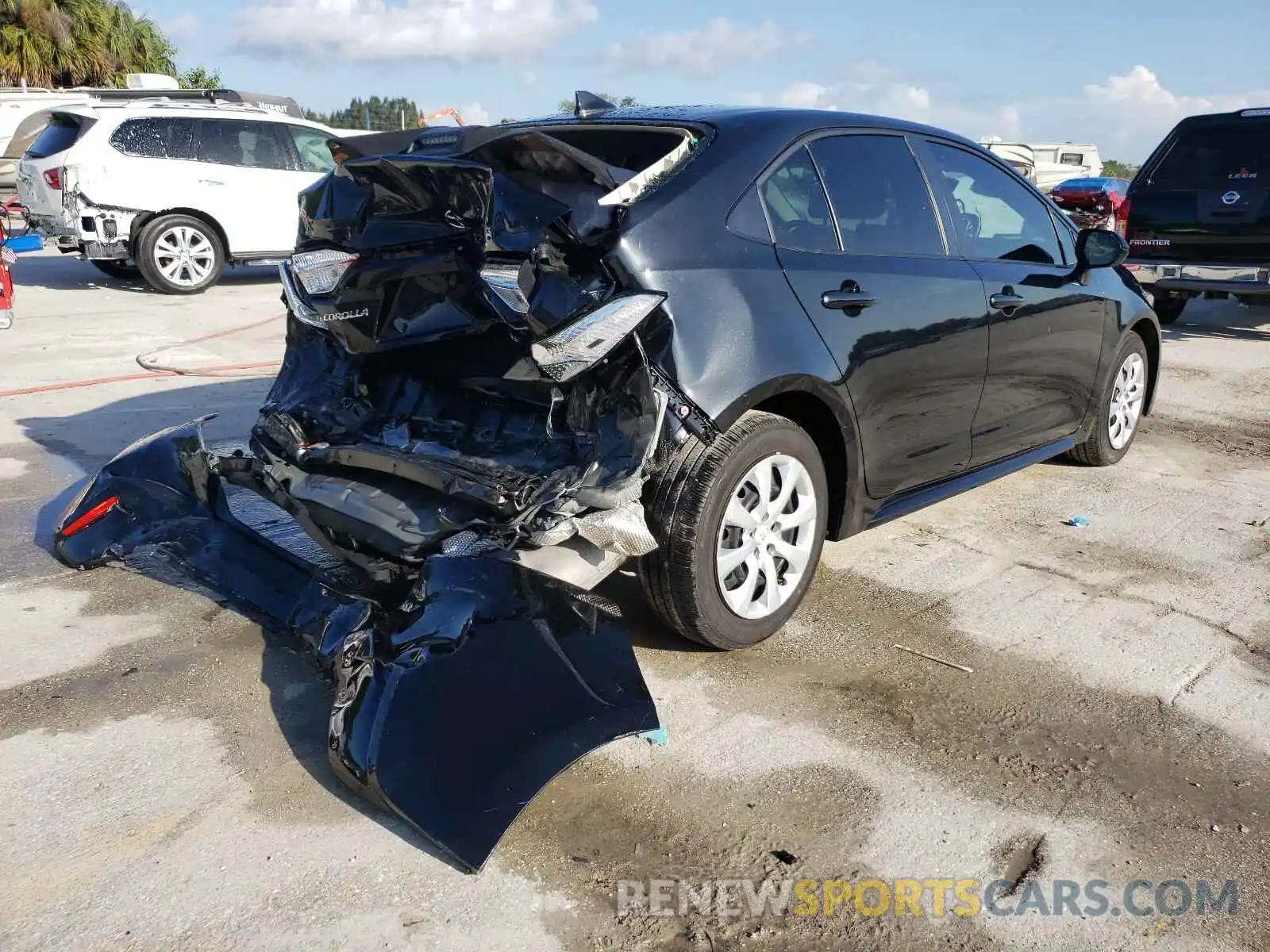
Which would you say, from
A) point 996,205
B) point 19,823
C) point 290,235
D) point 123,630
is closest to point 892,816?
point 19,823

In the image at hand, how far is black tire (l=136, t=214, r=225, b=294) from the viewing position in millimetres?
11641

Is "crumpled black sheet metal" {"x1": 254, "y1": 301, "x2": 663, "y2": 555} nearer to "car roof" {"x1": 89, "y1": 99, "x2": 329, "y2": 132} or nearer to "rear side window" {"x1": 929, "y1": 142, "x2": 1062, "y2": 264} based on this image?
"rear side window" {"x1": 929, "y1": 142, "x2": 1062, "y2": 264}

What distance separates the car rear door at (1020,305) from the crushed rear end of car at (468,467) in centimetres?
151

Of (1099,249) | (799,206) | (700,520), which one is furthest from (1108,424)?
(700,520)

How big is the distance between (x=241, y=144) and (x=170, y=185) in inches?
43.1

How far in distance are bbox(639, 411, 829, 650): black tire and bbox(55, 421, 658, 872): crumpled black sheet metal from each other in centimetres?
35

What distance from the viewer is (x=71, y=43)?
104ft

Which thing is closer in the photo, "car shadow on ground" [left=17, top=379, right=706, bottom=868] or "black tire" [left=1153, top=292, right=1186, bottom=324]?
"car shadow on ground" [left=17, top=379, right=706, bottom=868]

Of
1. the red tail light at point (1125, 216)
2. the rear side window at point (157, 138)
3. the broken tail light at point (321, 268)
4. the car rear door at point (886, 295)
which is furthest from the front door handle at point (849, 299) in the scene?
the rear side window at point (157, 138)

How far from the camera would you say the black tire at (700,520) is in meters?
3.16

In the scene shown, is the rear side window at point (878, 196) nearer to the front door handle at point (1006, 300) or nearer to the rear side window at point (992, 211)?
the rear side window at point (992, 211)

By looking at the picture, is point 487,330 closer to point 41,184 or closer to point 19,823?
point 19,823

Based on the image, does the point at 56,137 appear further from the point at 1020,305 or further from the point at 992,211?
the point at 1020,305

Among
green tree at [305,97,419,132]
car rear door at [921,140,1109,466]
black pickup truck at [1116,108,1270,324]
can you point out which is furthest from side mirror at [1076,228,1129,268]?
green tree at [305,97,419,132]
